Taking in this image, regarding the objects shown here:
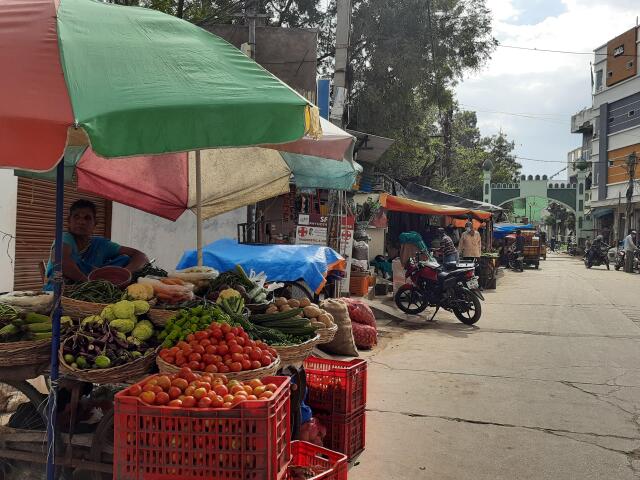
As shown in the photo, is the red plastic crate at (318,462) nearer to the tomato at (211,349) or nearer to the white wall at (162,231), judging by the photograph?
the tomato at (211,349)

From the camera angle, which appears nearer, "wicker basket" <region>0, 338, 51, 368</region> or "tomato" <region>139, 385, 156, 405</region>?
"tomato" <region>139, 385, 156, 405</region>

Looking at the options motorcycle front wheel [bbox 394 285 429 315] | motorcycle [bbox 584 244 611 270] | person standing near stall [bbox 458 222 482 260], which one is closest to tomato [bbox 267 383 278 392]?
motorcycle front wheel [bbox 394 285 429 315]

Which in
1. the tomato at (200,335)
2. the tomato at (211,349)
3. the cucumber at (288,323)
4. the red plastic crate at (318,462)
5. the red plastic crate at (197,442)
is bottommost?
the red plastic crate at (318,462)

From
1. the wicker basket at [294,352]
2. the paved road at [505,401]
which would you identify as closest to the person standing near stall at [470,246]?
the paved road at [505,401]

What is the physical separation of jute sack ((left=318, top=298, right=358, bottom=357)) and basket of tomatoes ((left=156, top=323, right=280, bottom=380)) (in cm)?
365

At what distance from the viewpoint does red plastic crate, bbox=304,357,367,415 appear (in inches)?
Answer: 157

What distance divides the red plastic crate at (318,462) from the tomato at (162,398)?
2.78ft

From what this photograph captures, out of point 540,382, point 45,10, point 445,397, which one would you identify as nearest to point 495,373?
point 540,382

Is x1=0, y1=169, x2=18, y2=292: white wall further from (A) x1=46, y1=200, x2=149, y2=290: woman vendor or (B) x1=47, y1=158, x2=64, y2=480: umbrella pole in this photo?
(B) x1=47, y1=158, x2=64, y2=480: umbrella pole

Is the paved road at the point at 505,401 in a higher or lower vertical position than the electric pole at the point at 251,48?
lower

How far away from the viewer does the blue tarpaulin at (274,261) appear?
7043 millimetres

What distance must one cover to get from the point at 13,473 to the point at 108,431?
703 millimetres

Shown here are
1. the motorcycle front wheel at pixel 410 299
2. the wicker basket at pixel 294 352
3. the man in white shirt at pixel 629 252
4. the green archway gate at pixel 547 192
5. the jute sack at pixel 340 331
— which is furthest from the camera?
the green archway gate at pixel 547 192

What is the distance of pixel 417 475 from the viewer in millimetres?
3840
